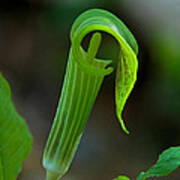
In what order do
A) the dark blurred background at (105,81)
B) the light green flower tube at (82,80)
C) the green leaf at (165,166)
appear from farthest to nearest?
the dark blurred background at (105,81) < the green leaf at (165,166) < the light green flower tube at (82,80)

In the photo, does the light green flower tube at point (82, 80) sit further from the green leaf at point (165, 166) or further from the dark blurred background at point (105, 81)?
the dark blurred background at point (105, 81)

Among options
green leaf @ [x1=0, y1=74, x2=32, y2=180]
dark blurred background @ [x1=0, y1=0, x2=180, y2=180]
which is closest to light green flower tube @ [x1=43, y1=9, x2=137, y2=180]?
green leaf @ [x1=0, y1=74, x2=32, y2=180]

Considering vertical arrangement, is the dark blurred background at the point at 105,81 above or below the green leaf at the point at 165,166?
below

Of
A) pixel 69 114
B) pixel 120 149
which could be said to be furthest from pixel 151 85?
pixel 69 114

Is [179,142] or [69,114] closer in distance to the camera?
[69,114]

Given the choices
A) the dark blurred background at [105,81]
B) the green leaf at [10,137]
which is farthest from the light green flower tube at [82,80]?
the dark blurred background at [105,81]

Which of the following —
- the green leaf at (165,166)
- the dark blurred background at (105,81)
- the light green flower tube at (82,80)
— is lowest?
the dark blurred background at (105,81)

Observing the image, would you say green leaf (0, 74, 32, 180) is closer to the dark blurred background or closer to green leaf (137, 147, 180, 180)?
green leaf (137, 147, 180, 180)

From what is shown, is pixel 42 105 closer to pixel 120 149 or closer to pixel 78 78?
pixel 120 149
